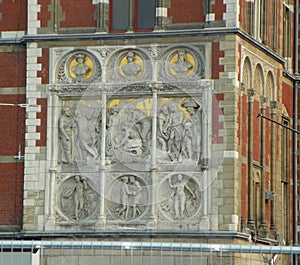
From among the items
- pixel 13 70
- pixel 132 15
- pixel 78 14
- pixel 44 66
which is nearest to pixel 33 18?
pixel 78 14

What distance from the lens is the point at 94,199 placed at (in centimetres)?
4884

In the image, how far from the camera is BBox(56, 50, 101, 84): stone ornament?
49.2 meters

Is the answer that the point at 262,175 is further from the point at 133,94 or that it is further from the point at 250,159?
the point at 133,94

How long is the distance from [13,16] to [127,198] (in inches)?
242

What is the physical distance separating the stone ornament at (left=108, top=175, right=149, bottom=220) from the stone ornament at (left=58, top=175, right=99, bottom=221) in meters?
0.49

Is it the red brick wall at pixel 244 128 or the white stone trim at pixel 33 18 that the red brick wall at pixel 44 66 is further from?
the red brick wall at pixel 244 128

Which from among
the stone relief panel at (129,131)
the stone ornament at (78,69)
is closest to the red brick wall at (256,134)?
the stone relief panel at (129,131)

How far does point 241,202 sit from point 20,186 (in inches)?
238

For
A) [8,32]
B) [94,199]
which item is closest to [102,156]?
[94,199]

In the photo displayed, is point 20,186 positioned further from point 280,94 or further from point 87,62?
point 280,94

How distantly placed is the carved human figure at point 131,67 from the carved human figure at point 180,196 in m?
3.06

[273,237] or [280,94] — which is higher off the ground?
[280,94]

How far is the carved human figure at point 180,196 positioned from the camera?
48.2m

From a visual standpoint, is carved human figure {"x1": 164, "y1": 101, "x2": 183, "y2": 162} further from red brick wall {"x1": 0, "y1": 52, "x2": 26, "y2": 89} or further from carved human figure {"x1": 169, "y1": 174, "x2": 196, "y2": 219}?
red brick wall {"x1": 0, "y1": 52, "x2": 26, "y2": 89}
